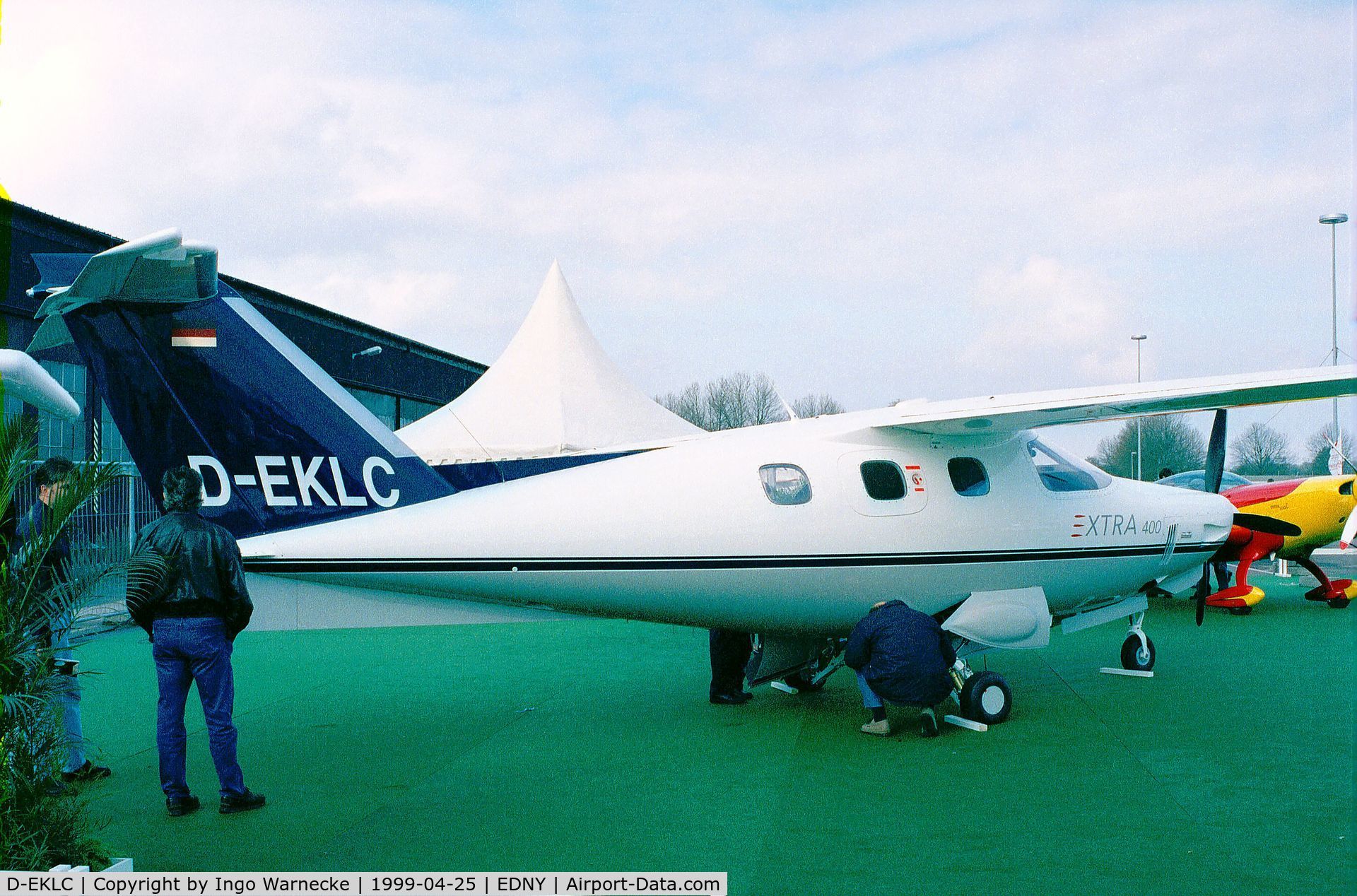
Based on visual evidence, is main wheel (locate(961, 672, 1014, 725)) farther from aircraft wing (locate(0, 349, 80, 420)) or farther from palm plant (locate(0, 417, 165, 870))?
aircraft wing (locate(0, 349, 80, 420))

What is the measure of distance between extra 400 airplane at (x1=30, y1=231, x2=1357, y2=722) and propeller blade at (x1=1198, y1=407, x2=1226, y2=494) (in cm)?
138

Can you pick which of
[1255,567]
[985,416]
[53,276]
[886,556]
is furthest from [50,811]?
[1255,567]

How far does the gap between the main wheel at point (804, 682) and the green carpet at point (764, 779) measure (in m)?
0.18

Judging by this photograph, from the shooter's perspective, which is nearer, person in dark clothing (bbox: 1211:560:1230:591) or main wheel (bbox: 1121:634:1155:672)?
main wheel (bbox: 1121:634:1155:672)

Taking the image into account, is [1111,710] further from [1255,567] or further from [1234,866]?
[1255,567]

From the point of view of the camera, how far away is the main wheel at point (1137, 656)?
9914 millimetres

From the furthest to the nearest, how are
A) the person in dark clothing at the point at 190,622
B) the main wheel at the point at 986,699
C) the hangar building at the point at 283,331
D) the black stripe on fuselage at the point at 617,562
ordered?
the hangar building at the point at 283,331 < the main wheel at the point at 986,699 < the black stripe on fuselage at the point at 617,562 < the person in dark clothing at the point at 190,622

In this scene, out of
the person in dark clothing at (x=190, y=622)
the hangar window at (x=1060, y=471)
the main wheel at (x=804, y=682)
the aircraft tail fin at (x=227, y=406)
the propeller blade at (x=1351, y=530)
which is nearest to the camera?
the person in dark clothing at (x=190, y=622)

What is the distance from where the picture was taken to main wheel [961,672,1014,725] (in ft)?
25.8

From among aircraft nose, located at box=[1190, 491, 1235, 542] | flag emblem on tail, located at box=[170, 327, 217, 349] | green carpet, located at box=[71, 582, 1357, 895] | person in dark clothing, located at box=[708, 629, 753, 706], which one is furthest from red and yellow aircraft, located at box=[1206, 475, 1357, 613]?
flag emblem on tail, located at box=[170, 327, 217, 349]

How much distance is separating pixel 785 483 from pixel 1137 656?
15.3 ft

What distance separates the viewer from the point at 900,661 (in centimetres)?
739

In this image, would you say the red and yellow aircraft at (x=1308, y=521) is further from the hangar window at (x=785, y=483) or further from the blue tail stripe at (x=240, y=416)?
the blue tail stripe at (x=240, y=416)

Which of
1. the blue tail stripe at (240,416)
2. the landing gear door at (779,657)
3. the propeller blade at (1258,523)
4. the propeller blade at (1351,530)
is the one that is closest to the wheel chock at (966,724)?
the landing gear door at (779,657)
